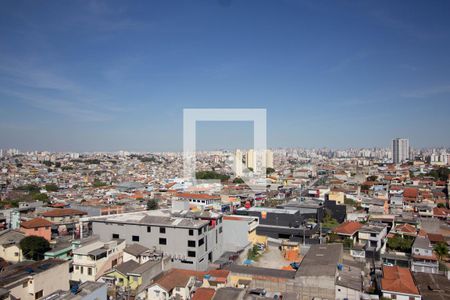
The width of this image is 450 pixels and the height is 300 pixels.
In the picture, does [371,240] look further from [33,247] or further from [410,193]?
[410,193]

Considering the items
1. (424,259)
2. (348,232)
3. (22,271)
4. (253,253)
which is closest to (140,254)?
(22,271)

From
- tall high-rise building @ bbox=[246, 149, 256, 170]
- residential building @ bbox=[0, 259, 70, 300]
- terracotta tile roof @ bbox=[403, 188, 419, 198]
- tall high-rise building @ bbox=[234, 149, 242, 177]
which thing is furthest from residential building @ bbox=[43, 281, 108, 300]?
tall high-rise building @ bbox=[246, 149, 256, 170]

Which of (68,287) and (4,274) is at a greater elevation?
(4,274)

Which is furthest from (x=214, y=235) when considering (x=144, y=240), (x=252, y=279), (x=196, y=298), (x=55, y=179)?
(x=55, y=179)

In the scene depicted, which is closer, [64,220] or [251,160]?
[64,220]

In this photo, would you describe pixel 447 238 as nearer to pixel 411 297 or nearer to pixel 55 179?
pixel 411 297
